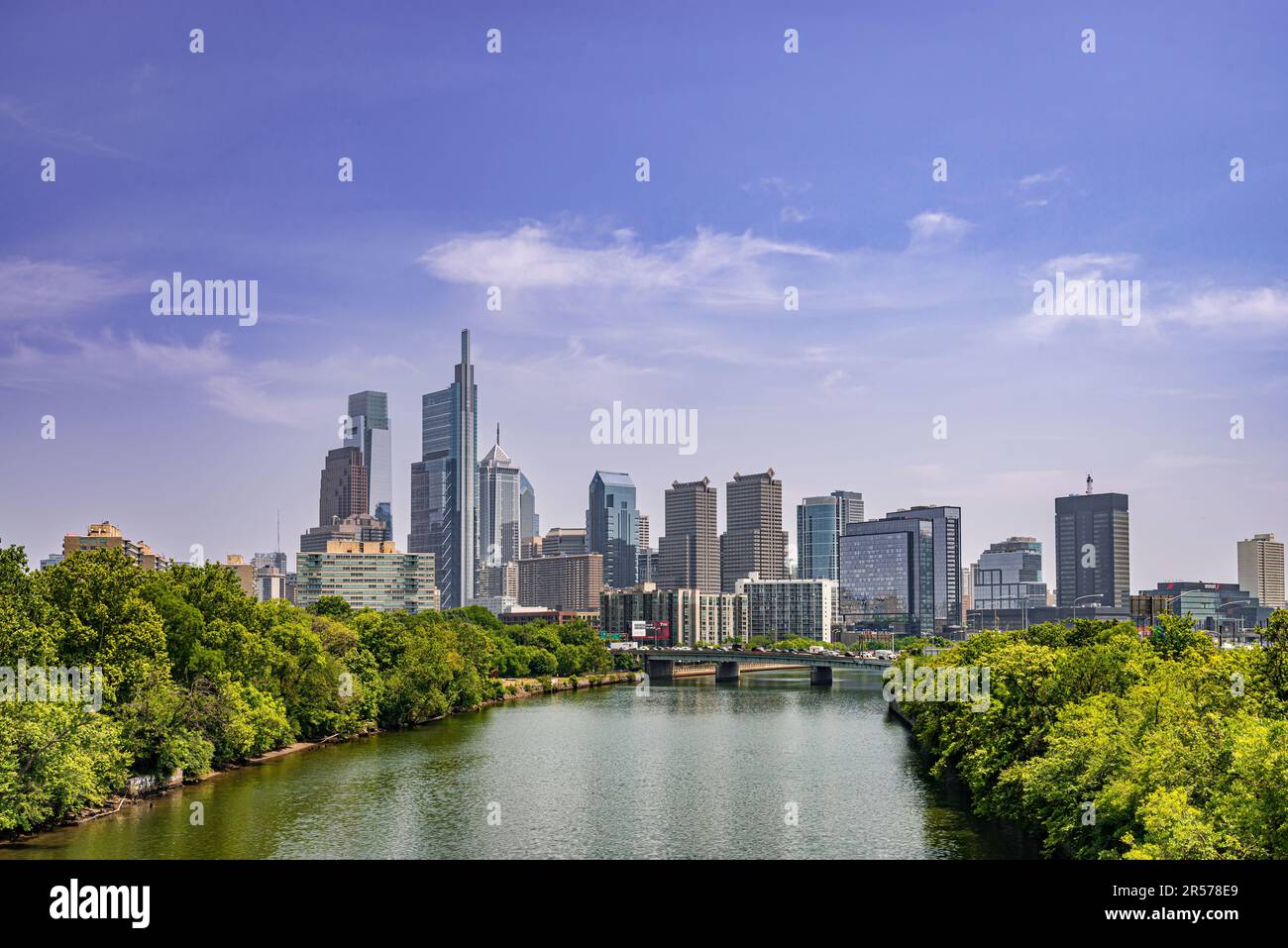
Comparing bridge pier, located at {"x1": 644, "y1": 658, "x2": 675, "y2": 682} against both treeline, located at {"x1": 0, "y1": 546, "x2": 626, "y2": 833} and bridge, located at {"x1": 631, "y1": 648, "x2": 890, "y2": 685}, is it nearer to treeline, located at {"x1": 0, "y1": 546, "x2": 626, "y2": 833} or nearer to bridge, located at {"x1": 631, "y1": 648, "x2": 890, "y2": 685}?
bridge, located at {"x1": 631, "y1": 648, "x2": 890, "y2": 685}

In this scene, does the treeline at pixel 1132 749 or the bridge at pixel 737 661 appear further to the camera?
the bridge at pixel 737 661

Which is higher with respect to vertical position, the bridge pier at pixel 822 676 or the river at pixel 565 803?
the river at pixel 565 803

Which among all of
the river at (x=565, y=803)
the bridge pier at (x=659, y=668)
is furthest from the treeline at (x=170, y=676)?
the bridge pier at (x=659, y=668)

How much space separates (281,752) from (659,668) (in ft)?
299

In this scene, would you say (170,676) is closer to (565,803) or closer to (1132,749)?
(565,803)

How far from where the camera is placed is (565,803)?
141 feet

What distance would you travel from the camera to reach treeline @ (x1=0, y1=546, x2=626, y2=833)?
1362 inches

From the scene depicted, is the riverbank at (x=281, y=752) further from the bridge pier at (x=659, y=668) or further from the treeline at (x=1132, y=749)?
the treeline at (x=1132, y=749)

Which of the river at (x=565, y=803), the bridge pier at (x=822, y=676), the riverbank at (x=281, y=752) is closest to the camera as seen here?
the river at (x=565, y=803)

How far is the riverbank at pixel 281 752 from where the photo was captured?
37.1 meters

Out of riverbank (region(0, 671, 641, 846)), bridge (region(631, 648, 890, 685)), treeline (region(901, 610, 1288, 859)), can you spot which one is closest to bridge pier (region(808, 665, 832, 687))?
bridge (region(631, 648, 890, 685))

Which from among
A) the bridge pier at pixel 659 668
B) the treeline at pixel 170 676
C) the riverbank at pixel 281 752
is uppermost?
the treeline at pixel 170 676
